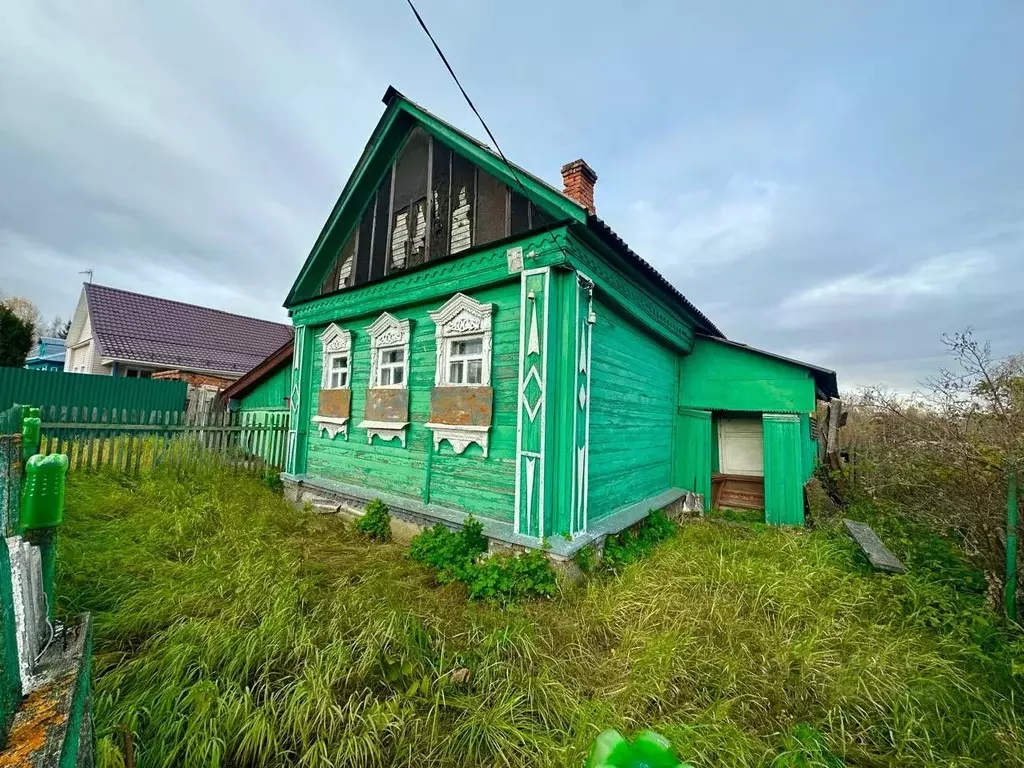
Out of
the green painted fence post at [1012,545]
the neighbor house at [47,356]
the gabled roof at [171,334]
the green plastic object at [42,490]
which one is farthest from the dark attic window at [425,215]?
the neighbor house at [47,356]

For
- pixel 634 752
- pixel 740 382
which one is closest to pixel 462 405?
pixel 634 752

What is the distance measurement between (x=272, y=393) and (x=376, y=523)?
6.47m

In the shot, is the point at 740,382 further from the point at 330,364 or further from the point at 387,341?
the point at 330,364

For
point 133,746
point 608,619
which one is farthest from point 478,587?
point 133,746

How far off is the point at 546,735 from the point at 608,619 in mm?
1452

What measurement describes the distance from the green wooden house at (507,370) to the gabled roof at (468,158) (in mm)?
28

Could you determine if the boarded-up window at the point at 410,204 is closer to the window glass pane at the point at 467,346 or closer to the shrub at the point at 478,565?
the window glass pane at the point at 467,346

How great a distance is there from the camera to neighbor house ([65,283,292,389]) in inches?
661

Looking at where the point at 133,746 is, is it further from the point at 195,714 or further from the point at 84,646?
the point at 84,646

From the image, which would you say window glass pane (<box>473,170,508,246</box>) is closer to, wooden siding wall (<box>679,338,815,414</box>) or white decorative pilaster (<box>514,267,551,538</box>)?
white decorative pilaster (<box>514,267,551,538</box>)

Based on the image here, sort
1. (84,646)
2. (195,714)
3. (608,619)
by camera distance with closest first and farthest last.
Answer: (84,646) → (195,714) → (608,619)

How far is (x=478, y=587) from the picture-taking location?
4.34 meters

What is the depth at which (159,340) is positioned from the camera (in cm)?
1830

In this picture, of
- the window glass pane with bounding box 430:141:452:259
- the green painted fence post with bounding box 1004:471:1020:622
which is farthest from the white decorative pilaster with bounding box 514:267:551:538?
the green painted fence post with bounding box 1004:471:1020:622
